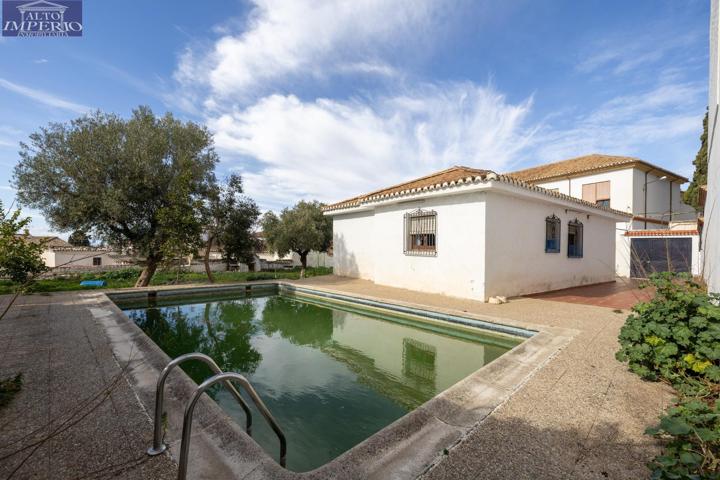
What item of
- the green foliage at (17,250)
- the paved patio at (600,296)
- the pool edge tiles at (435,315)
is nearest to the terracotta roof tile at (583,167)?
the paved patio at (600,296)

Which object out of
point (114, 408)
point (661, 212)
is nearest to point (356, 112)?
point (114, 408)

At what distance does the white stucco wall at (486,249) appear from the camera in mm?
9133

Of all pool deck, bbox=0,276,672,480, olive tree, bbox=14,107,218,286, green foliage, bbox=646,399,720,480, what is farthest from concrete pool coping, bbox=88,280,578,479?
olive tree, bbox=14,107,218,286

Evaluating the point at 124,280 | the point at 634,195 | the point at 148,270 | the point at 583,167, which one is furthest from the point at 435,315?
the point at 583,167

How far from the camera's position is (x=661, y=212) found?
2120cm

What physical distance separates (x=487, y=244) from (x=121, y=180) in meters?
13.2

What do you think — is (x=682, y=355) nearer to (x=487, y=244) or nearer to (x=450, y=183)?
(x=487, y=244)

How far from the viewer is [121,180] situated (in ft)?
37.3

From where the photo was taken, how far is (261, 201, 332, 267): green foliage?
66.8 feet

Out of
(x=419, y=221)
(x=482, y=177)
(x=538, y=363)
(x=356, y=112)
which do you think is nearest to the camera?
(x=538, y=363)

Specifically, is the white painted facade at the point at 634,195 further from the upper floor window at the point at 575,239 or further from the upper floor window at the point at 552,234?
the upper floor window at the point at 552,234

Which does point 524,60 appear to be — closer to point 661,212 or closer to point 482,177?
point 482,177

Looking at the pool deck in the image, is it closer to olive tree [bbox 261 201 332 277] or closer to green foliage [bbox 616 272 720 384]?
green foliage [bbox 616 272 720 384]

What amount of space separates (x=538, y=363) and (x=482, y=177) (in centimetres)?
557
